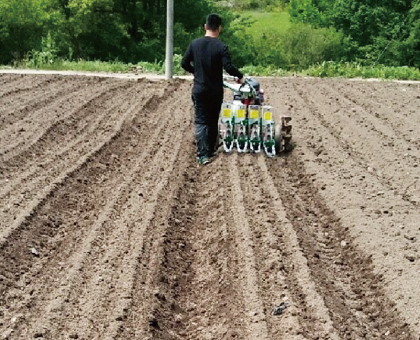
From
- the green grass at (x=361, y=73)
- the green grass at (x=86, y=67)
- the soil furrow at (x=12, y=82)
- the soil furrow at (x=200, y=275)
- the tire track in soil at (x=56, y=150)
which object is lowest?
the green grass at (x=86, y=67)

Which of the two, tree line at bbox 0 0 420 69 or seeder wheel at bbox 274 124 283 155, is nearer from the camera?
seeder wheel at bbox 274 124 283 155

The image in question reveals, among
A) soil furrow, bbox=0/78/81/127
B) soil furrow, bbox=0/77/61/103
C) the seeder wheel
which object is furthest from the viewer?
soil furrow, bbox=0/77/61/103

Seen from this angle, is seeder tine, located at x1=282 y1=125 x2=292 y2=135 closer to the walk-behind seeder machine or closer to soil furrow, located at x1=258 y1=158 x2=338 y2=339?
the walk-behind seeder machine

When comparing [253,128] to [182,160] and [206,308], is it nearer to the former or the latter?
[182,160]

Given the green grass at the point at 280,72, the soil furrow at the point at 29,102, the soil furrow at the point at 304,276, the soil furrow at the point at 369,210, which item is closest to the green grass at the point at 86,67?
the green grass at the point at 280,72

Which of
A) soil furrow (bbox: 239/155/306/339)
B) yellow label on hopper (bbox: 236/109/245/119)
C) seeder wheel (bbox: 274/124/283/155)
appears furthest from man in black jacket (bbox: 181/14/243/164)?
soil furrow (bbox: 239/155/306/339)

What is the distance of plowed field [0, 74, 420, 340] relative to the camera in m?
5.21

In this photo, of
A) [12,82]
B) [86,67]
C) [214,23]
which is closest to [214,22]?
[214,23]

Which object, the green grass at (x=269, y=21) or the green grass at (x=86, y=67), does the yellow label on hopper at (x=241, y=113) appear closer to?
the green grass at (x=86, y=67)

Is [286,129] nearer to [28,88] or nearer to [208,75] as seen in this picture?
[208,75]

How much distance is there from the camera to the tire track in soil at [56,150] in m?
7.88

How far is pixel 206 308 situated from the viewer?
18.1 ft

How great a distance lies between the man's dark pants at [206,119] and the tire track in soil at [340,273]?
5.06ft

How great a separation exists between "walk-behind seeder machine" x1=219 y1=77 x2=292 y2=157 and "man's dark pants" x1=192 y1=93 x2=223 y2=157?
0.17 meters
